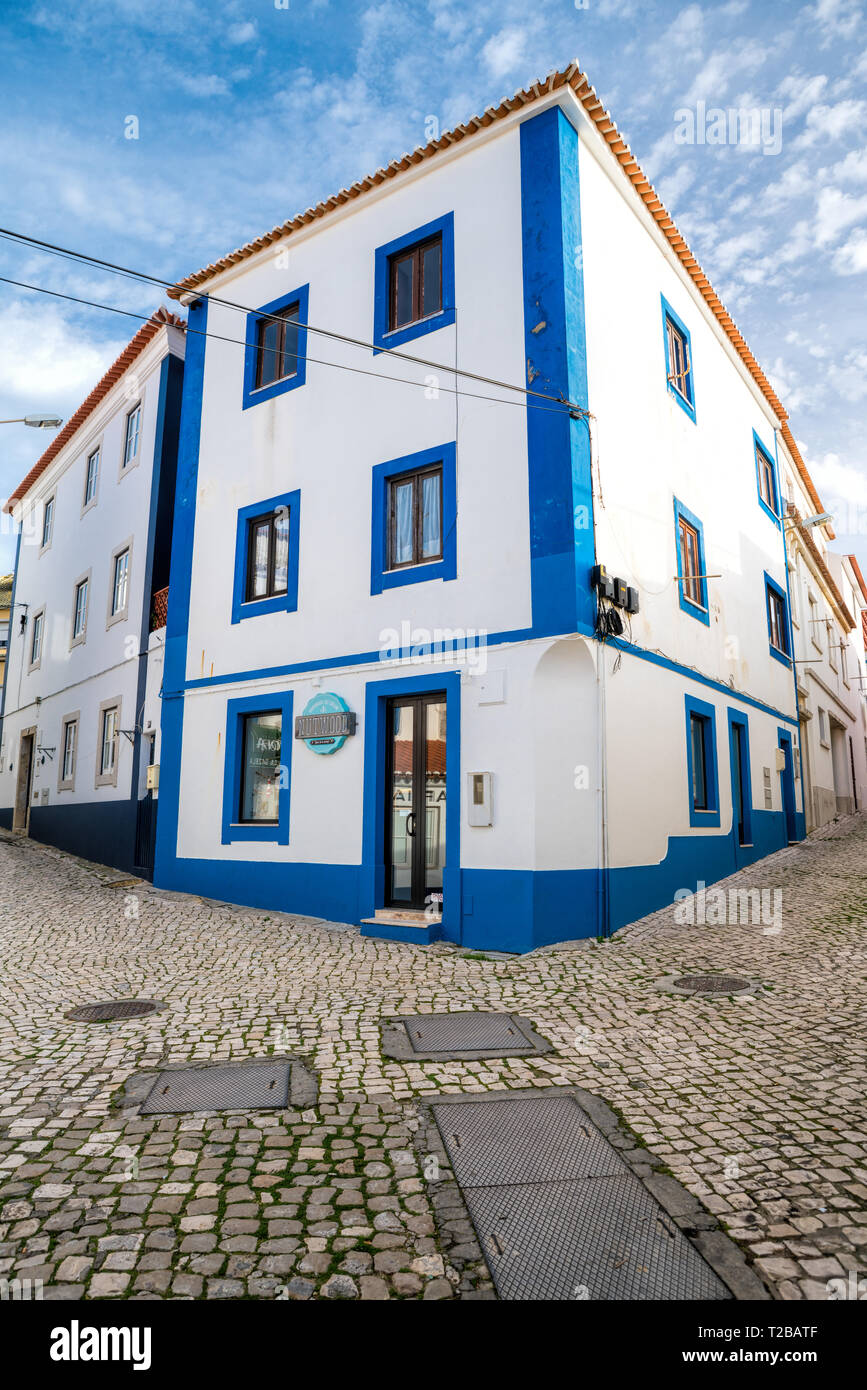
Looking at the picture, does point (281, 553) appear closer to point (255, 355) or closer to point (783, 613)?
point (255, 355)

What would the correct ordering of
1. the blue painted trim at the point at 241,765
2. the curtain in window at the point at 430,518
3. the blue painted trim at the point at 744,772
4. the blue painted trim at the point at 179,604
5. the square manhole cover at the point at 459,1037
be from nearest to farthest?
the square manhole cover at the point at 459,1037, the curtain in window at the point at 430,518, the blue painted trim at the point at 241,765, the blue painted trim at the point at 179,604, the blue painted trim at the point at 744,772

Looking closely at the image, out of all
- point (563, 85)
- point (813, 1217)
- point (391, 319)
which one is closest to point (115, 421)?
point (391, 319)

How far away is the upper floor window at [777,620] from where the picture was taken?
16.7m

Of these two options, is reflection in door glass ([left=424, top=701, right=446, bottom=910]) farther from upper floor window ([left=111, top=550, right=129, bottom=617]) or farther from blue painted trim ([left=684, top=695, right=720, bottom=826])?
upper floor window ([left=111, top=550, right=129, bottom=617])

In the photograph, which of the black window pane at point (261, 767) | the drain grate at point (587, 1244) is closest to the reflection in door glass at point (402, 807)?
the black window pane at point (261, 767)

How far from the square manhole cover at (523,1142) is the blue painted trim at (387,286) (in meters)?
8.50

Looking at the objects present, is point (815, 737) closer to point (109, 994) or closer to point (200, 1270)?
point (109, 994)

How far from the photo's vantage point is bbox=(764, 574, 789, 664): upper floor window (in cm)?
1669

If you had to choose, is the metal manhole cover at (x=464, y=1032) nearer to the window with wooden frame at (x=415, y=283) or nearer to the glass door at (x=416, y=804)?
the glass door at (x=416, y=804)

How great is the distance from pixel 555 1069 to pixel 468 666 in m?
5.06

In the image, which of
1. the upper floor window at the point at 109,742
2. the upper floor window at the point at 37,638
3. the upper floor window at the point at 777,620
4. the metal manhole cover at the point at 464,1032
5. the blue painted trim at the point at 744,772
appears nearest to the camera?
the metal manhole cover at the point at 464,1032

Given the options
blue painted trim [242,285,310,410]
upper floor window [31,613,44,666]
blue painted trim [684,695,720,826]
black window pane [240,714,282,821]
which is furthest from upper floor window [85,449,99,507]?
blue painted trim [684,695,720,826]

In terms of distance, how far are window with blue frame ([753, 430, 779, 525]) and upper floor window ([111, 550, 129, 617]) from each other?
12.6m

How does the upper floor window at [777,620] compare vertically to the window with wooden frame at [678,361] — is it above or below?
below
